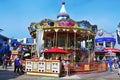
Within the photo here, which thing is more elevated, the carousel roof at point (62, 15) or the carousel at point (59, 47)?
the carousel roof at point (62, 15)

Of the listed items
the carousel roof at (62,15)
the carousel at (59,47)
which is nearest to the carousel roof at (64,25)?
the carousel at (59,47)

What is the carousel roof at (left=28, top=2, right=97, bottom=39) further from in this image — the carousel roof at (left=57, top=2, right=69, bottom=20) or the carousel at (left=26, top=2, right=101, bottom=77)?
the carousel roof at (left=57, top=2, right=69, bottom=20)

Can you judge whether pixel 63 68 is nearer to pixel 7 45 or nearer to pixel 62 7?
pixel 62 7

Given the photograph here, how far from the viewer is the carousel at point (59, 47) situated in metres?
19.6

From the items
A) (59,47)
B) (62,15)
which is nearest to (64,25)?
(59,47)

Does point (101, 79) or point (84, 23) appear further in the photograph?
point (84, 23)

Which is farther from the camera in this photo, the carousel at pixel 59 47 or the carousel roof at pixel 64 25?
the carousel roof at pixel 64 25

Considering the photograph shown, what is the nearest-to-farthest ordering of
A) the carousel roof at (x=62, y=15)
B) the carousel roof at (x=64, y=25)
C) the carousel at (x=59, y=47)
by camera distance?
the carousel at (x=59, y=47) → the carousel roof at (x=64, y=25) → the carousel roof at (x=62, y=15)

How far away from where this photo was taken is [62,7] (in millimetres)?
32969

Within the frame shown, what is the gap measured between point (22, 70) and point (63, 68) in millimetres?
3758

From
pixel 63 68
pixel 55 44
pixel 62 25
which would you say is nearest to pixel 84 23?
pixel 62 25

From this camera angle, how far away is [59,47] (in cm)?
2950

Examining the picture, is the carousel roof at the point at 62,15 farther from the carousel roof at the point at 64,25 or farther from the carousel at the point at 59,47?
the carousel roof at the point at 64,25

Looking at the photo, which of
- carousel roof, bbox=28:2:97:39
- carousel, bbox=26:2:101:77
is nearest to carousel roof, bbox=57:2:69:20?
carousel, bbox=26:2:101:77
